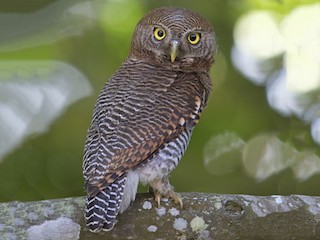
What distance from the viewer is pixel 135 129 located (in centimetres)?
353

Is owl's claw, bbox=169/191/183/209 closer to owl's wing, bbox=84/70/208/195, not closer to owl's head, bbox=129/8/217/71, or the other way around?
owl's wing, bbox=84/70/208/195

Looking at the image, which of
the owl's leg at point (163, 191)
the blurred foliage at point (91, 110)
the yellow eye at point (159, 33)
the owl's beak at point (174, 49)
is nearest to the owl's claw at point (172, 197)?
the owl's leg at point (163, 191)

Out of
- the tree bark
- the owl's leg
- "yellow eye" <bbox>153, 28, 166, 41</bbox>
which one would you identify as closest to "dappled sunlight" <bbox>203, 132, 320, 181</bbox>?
"yellow eye" <bbox>153, 28, 166, 41</bbox>

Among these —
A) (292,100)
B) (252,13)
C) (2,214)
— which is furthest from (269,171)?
(2,214)

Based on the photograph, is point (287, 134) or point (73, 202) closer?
point (73, 202)

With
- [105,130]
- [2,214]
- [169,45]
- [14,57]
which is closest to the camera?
[2,214]

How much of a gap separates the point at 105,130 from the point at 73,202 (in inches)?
18.5

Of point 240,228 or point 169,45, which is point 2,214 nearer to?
point 240,228

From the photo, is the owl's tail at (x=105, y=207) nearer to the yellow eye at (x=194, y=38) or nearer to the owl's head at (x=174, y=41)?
the owl's head at (x=174, y=41)

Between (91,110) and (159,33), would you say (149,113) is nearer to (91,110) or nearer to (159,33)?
(159,33)

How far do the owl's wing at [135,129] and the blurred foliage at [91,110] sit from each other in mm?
1030

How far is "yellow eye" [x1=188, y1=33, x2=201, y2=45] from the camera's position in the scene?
13.5 ft

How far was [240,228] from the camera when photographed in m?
3.28

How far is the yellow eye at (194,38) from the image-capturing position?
412 cm
